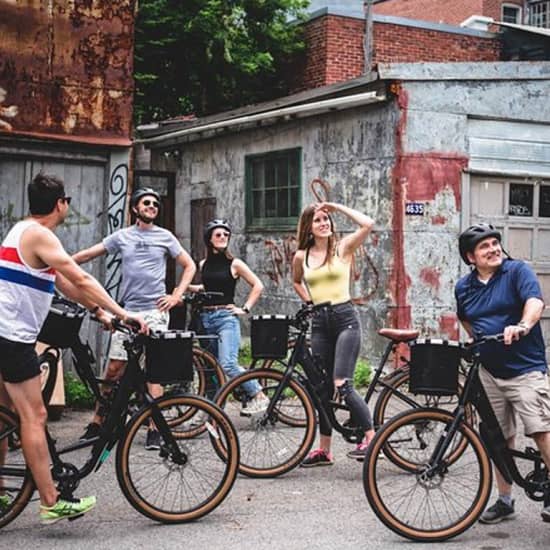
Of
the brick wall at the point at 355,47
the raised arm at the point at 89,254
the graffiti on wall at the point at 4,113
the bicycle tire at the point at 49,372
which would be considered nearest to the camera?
the bicycle tire at the point at 49,372

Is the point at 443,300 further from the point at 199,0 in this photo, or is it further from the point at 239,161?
the point at 199,0

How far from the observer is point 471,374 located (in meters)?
5.30

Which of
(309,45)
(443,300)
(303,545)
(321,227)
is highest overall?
(309,45)

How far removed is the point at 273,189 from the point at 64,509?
9.40m

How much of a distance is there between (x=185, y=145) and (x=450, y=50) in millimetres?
10371

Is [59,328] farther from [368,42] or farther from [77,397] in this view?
[368,42]

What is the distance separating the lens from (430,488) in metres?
5.21

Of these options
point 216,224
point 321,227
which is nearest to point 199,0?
point 216,224

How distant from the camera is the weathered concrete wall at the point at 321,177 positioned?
11836mm

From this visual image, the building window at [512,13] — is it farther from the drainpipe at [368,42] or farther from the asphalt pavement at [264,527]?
the asphalt pavement at [264,527]

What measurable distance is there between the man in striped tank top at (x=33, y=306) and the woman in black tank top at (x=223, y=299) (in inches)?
118

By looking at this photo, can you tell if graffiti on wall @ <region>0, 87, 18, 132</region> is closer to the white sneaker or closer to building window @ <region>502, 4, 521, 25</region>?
the white sneaker

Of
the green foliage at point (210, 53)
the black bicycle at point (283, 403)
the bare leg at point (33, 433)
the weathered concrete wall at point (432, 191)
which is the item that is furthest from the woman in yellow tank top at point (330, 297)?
the green foliage at point (210, 53)

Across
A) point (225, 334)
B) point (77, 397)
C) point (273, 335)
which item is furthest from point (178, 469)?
point (77, 397)
